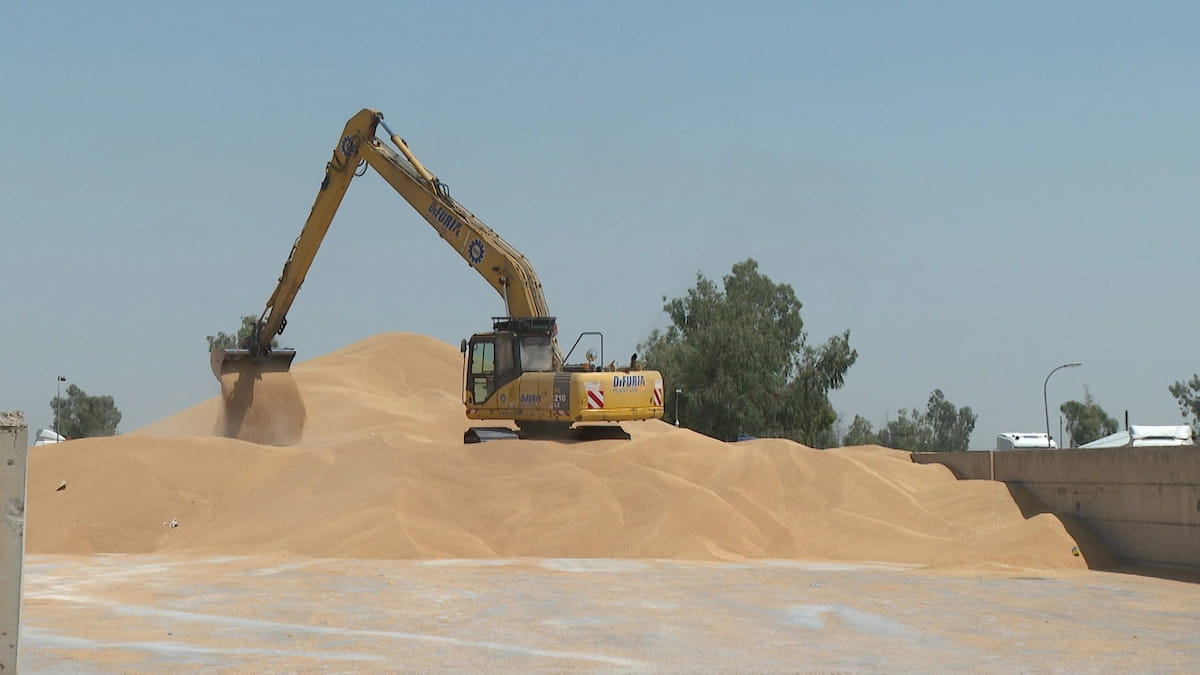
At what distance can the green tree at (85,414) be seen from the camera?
132 m

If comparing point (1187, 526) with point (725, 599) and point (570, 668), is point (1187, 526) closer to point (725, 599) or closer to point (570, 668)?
point (725, 599)

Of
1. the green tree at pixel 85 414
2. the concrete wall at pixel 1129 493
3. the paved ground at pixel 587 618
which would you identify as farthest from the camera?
the green tree at pixel 85 414

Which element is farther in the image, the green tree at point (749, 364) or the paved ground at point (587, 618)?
the green tree at point (749, 364)

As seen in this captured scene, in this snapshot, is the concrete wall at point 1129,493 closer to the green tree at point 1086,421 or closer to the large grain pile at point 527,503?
the large grain pile at point 527,503

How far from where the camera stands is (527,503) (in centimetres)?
2436

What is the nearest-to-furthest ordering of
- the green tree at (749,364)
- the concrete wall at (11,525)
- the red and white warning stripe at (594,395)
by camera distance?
1. the concrete wall at (11,525)
2. the red and white warning stripe at (594,395)
3. the green tree at (749,364)

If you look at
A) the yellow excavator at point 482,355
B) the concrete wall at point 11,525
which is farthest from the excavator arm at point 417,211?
the concrete wall at point 11,525

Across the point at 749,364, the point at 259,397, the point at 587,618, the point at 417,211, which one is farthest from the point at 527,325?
the point at 749,364

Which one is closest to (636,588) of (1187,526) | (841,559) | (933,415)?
(841,559)

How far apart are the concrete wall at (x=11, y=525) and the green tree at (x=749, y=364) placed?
69794 millimetres

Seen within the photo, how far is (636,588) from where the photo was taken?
17547mm

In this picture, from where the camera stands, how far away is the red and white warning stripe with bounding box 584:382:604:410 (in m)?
28.1

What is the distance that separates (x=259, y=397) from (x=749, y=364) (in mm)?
42437

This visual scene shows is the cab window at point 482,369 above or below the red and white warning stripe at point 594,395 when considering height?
above
